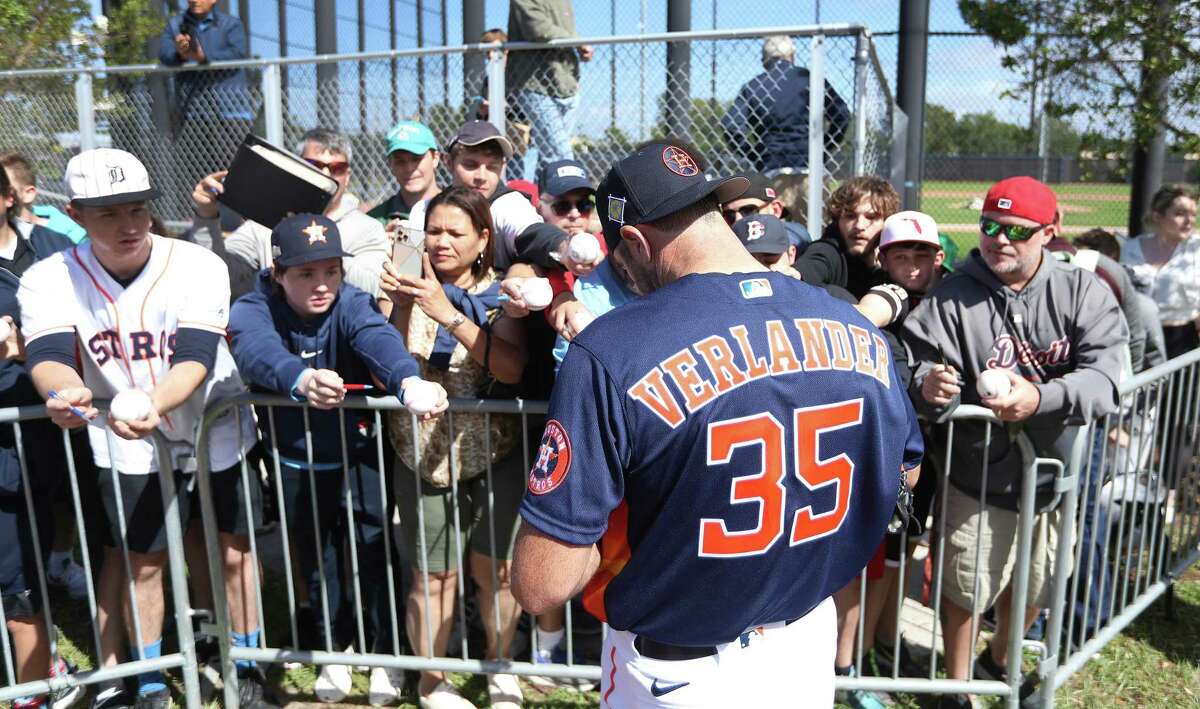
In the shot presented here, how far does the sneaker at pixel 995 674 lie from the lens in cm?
401

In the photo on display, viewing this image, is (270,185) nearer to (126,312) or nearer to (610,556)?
(126,312)

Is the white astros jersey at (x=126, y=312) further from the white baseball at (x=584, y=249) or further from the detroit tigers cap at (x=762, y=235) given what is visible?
the detroit tigers cap at (x=762, y=235)

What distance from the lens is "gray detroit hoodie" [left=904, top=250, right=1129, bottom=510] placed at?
3.58 metres

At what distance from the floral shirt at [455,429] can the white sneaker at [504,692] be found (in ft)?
2.98

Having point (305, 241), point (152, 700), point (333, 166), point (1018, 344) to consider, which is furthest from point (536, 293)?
point (152, 700)

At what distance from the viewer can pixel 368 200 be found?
301 inches

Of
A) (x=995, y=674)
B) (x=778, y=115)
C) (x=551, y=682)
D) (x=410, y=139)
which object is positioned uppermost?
(x=778, y=115)

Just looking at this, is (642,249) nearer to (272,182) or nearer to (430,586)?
(430,586)

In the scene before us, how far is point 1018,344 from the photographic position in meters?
3.67

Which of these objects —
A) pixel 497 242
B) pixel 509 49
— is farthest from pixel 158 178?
pixel 497 242

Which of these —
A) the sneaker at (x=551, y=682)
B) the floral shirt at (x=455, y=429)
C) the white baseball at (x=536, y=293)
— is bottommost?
the sneaker at (x=551, y=682)

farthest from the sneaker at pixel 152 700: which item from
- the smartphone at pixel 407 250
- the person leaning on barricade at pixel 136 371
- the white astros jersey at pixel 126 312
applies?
the smartphone at pixel 407 250

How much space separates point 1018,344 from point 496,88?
4.11 meters

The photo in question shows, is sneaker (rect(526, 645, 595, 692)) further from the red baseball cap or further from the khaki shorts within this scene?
the red baseball cap
